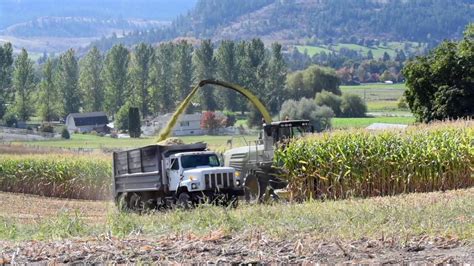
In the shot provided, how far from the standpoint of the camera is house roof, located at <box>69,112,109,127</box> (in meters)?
104

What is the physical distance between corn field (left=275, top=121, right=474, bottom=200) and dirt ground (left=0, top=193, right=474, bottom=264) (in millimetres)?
16388

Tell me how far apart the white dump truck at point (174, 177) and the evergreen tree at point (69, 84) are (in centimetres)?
8060

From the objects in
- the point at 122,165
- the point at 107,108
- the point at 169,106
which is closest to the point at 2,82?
the point at 107,108

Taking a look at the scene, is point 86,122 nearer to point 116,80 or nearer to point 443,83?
point 116,80

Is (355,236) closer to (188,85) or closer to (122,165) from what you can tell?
(122,165)

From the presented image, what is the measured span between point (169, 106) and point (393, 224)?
98367 millimetres

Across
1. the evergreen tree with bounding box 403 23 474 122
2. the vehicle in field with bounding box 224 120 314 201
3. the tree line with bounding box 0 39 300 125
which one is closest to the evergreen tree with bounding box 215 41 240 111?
the tree line with bounding box 0 39 300 125

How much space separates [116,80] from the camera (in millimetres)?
112438

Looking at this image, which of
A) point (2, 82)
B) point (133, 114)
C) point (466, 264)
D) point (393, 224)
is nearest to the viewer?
point (466, 264)

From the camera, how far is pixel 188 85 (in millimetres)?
113812

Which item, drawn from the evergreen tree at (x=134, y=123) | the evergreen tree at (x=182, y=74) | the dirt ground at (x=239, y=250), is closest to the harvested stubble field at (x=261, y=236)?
the dirt ground at (x=239, y=250)

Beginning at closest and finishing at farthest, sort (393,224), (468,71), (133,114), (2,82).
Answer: (393,224) < (468,71) < (133,114) < (2,82)

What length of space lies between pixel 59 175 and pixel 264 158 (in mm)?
20921

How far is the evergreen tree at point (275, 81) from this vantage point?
346 feet
